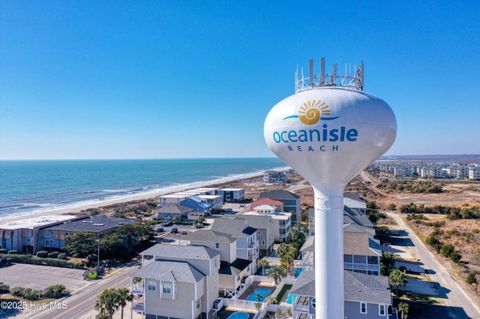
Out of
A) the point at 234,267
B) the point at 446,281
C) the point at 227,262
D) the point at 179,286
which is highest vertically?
the point at 179,286

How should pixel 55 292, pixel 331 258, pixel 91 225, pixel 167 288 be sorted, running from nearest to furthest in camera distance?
pixel 331 258
pixel 167 288
pixel 55 292
pixel 91 225

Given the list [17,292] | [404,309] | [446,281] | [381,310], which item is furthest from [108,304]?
[446,281]

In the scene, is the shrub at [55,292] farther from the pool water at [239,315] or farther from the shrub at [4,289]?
the pool water at [239,315]

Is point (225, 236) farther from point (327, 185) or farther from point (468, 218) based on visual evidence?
point (468, 218)

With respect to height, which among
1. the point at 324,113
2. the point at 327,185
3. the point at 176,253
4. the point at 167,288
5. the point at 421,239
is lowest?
the point at 421,239

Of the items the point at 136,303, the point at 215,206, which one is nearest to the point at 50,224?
the point at 136,303

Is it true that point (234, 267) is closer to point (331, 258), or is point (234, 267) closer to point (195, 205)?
point (331, 258)

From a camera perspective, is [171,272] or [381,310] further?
[171,272]
